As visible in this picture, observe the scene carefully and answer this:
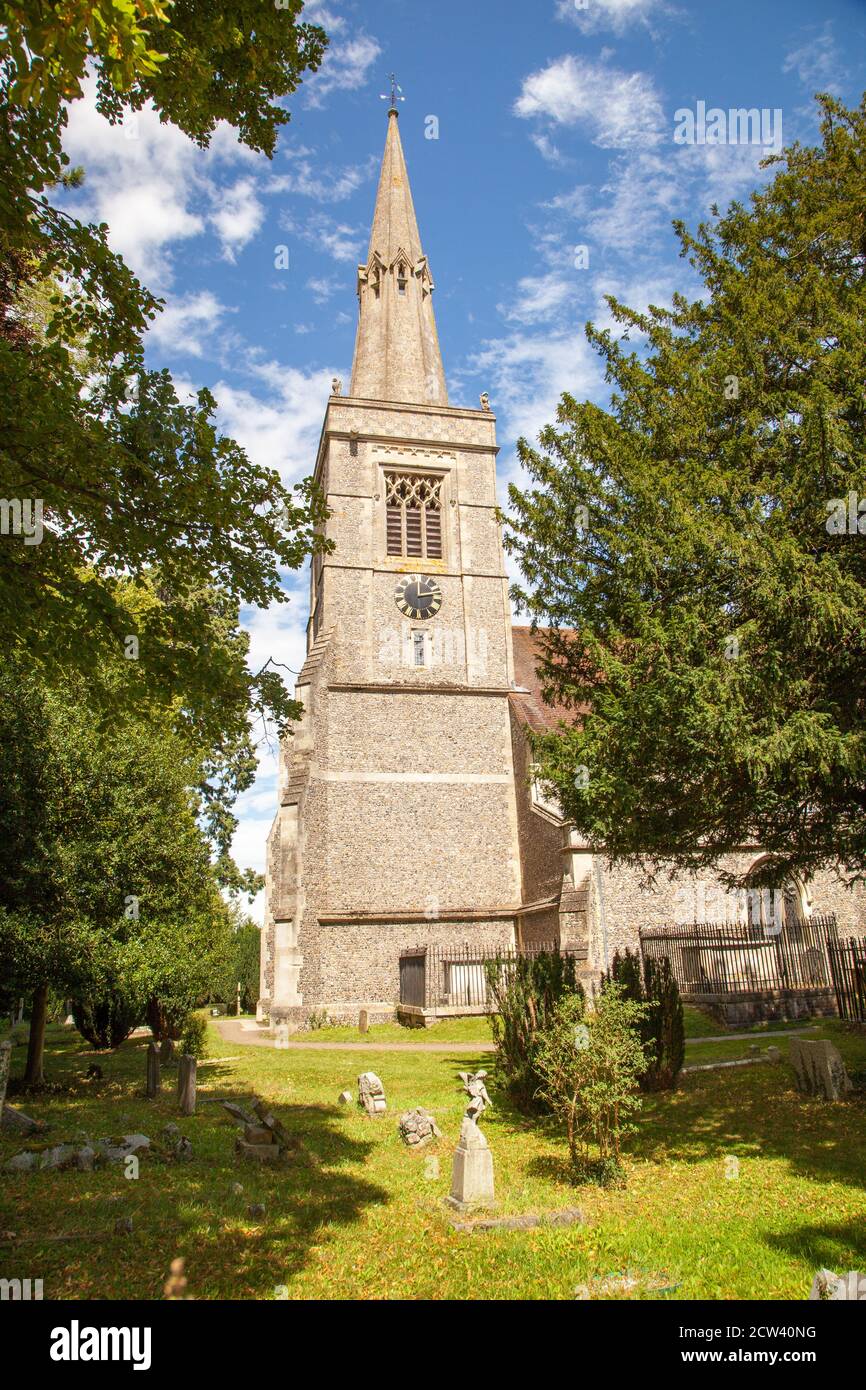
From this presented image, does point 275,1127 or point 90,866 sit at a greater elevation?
point 90,866

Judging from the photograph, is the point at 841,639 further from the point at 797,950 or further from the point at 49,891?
the point at 797,950

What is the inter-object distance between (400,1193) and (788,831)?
5533 mm

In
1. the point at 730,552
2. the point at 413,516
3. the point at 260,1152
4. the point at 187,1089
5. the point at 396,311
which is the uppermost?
the point at 396,311

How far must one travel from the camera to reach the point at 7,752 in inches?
489

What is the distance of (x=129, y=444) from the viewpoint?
685 cm

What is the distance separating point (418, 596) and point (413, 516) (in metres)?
3.06

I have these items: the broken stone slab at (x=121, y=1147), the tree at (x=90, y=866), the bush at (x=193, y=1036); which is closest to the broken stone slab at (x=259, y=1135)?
the broken stone slab at (x=121, y=1147)

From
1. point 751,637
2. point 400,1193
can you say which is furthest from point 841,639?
point 400,1193

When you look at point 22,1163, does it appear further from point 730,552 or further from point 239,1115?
point 730,552

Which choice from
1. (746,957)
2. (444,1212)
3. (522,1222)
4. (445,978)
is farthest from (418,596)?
(522,1222)

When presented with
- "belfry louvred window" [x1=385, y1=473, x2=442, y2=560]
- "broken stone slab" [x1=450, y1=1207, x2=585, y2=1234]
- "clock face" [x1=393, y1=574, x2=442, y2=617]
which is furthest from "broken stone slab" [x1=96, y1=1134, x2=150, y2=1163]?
"belfry louvred window" [x1=385, y1=473, x2=442, y2=560]

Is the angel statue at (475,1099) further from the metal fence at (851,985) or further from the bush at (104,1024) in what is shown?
the bush at (104,1024)

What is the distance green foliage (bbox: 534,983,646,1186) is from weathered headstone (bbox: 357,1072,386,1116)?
3393mm

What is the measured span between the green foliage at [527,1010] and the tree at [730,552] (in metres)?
2.78
